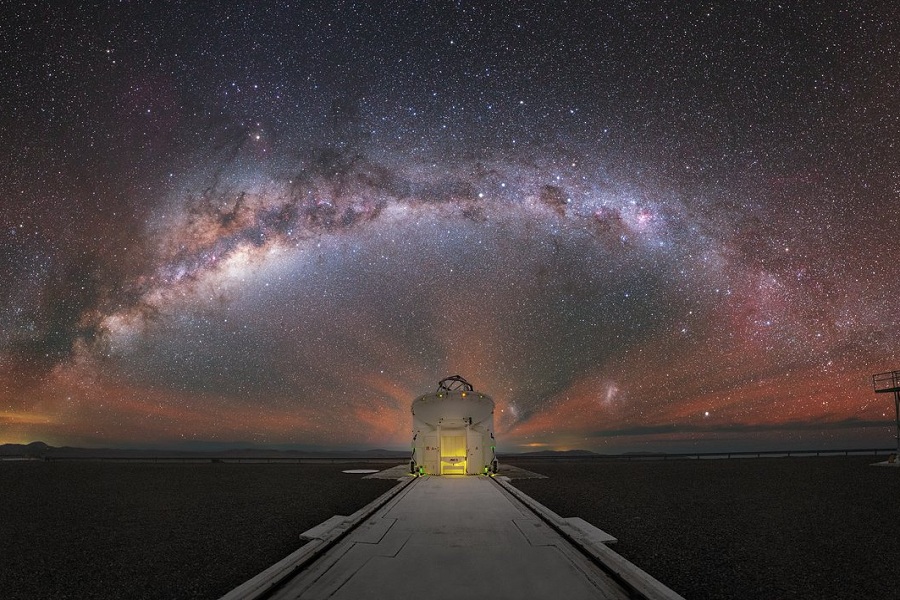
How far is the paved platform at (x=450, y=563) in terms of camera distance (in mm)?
6270

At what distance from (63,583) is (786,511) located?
759 inches

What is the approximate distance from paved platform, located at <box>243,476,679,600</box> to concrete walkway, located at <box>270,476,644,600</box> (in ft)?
0.04

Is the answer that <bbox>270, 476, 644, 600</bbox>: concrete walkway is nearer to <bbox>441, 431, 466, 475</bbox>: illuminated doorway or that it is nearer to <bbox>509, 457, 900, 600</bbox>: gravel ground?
<bbox>509, 457, 900, 600</bbox>: gravel ground

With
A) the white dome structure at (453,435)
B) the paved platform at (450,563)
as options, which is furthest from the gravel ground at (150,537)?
the white dome structure at (453,435)

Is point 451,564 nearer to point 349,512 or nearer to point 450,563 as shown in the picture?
point 450,563

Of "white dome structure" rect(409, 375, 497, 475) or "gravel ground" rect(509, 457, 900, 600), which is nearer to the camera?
"gravel ground" rect(509, 457, 900, 600)

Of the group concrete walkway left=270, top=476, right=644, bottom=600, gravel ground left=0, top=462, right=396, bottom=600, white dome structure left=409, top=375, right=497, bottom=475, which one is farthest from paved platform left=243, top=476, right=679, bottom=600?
white dome structure left=409, top=375, right=497, bottom=475

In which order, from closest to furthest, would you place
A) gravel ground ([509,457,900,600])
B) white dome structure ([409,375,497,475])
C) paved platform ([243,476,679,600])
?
1. paved platform ([243,476,679,600])
2. gravel ground ([509,457,900,600])
3. white dome structure ([409,375,497,475])

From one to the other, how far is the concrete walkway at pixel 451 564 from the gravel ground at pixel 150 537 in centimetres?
178

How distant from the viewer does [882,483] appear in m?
26.5

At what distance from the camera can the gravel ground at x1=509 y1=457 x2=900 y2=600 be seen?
8211 millimetres

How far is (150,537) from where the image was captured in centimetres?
1235

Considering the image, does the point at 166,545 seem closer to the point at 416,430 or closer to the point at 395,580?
the point at 395,580

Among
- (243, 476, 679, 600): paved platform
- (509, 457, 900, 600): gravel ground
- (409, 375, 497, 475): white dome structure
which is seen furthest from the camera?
(409, 375, 497, 475): white dome structure
